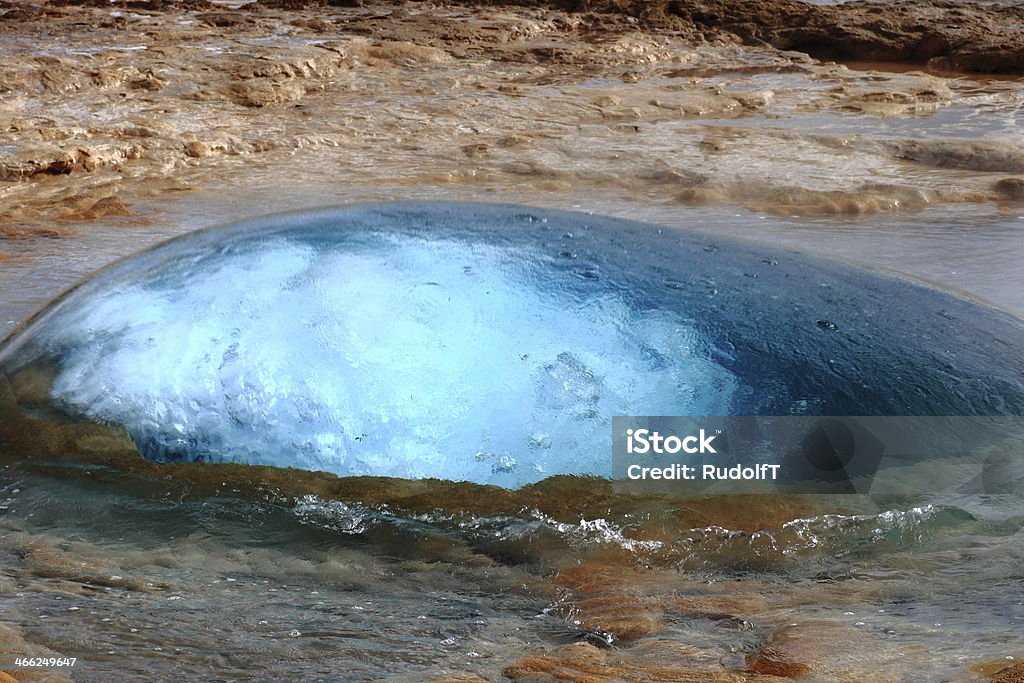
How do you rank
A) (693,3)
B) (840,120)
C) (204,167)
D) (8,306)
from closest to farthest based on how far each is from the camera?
(8,306) < (204,167) < (840,120) < (693,3)

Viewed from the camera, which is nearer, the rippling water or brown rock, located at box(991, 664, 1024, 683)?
brown rock, located at box(991, 664, 1024, 683)

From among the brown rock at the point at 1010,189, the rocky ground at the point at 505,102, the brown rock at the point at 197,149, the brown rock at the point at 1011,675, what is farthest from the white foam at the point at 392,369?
the brown rock at the point at 197,149

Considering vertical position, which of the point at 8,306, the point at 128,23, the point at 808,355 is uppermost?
the point at 128,23

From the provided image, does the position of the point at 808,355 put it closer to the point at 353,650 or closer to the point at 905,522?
the point at 905,522

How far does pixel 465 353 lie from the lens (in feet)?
7.68

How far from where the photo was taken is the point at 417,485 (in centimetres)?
228

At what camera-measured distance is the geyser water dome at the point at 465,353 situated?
228 cm

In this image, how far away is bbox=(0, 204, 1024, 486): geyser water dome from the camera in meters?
2.28

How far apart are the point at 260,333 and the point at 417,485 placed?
50cm

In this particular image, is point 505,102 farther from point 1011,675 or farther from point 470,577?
point 1011,675

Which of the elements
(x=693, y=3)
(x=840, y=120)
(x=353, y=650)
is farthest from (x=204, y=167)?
(x=693, y=3)

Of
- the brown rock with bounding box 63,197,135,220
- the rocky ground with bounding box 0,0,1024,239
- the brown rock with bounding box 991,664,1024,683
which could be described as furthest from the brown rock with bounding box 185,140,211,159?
the brown rock with bounding box 991,664,1024,683

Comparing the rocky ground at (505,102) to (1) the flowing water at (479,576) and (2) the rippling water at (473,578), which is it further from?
(2) the rippling water at (473,578)

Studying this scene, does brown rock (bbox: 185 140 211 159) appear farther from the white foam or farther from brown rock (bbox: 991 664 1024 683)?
brown rock (bbox: 991 664 1024 683)
